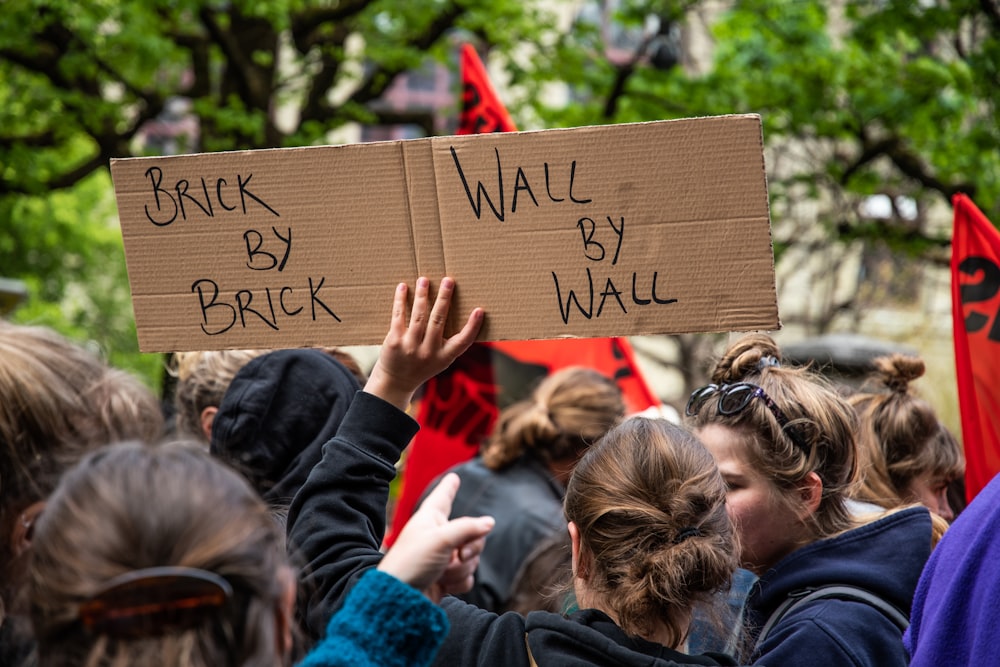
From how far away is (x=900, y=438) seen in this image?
297cm

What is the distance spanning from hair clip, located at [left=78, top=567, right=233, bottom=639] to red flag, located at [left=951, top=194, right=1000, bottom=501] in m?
2.52

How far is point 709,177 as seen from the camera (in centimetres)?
194

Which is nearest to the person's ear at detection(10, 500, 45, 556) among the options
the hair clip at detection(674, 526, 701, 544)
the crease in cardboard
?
the crease in cardboard

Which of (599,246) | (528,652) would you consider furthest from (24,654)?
(599,246)

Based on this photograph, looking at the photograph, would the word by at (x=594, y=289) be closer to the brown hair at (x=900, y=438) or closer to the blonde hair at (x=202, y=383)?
the brown hair at (x=900, y=438)

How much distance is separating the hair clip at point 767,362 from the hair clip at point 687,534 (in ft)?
2.39

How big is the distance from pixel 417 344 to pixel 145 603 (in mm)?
825

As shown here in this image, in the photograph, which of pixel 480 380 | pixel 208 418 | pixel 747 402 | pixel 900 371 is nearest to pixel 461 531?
pixel 747 402

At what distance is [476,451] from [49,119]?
5.46 meters

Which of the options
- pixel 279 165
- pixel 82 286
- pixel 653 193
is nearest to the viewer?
pixel 653 193

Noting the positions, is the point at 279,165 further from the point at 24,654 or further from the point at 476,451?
the point at 476,451

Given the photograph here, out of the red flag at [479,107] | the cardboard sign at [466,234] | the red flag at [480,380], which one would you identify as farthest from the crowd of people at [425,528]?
the red flag at [479,107]

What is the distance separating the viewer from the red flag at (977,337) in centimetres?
312

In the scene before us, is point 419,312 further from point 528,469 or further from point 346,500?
point 528,469
